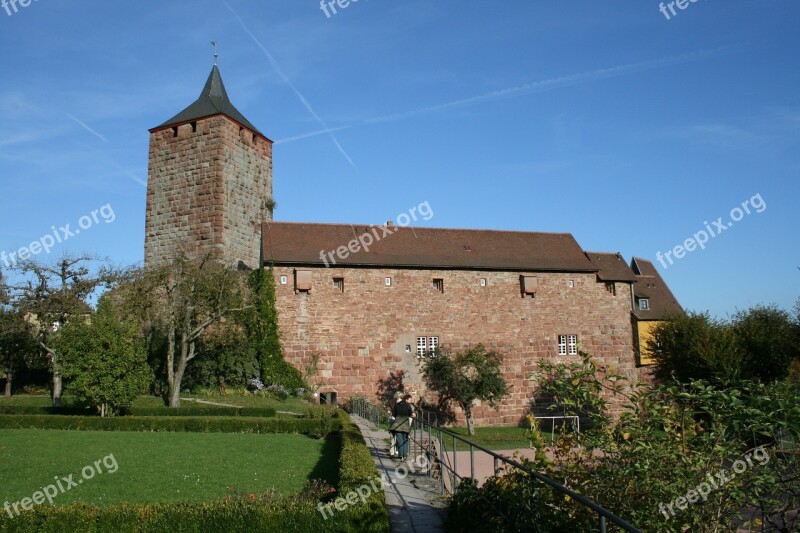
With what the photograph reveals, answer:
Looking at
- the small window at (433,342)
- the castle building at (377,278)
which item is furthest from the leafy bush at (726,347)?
the small window at (433,342)

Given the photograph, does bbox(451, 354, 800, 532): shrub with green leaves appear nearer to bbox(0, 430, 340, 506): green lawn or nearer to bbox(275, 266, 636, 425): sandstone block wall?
bbox(0, 430, 340, 506): green lawn

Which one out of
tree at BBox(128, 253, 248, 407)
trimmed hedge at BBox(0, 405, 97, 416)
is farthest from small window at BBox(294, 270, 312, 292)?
trimmed hedge at BBox(0, 405, 97, 416)

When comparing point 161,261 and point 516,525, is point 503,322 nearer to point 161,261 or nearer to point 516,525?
point 161,261

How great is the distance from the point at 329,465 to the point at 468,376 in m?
15.9

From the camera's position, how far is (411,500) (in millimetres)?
10234

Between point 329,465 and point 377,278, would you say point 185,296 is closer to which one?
point 377,278

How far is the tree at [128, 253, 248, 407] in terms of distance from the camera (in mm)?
26031

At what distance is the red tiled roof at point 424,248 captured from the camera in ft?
100

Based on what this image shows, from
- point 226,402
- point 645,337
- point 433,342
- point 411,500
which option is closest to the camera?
point 411,500

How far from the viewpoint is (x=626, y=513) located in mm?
5930

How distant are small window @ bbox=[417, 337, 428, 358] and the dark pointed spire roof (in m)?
14.2
